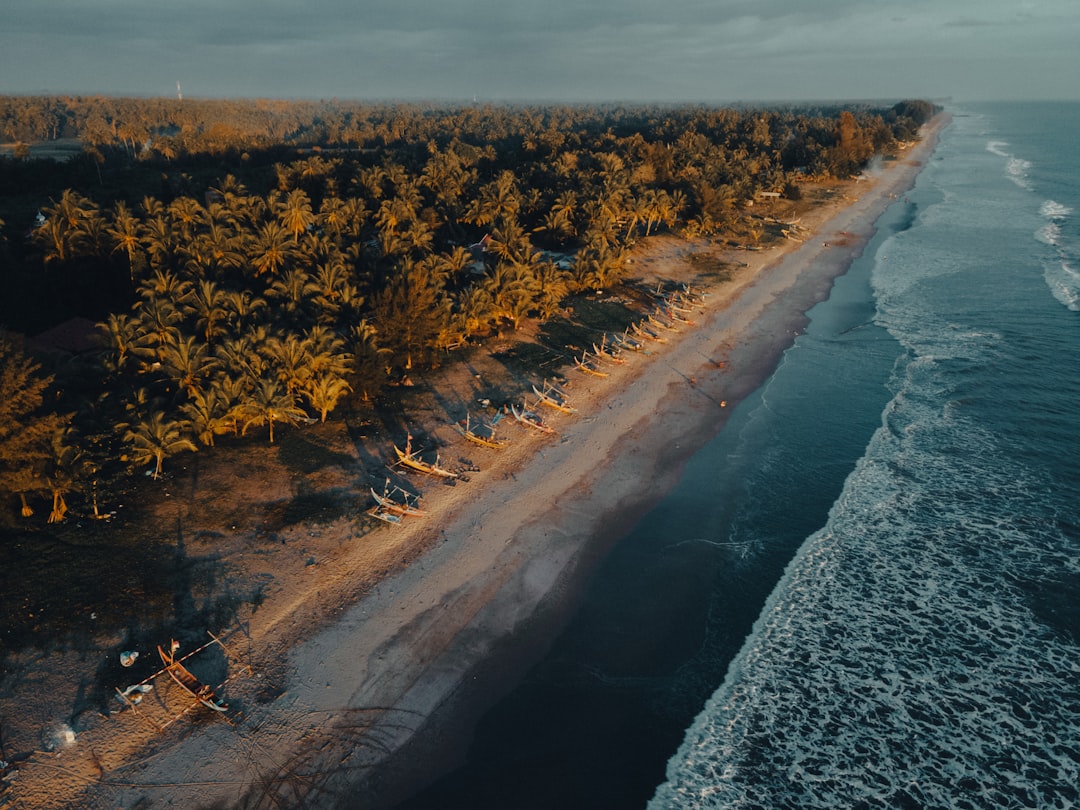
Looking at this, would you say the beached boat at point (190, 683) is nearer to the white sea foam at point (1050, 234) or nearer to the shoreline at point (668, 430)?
the shoreline at point (668, 430)

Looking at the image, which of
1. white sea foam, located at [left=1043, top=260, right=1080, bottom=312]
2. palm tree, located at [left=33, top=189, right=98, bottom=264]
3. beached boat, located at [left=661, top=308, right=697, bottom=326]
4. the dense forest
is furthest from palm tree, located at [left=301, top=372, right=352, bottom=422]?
white sea foam, located at [left=1043, top=260, right=1080, bottom=312]

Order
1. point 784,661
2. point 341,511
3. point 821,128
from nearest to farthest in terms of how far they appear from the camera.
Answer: point 784,661 < point 341,511 < point 821,128

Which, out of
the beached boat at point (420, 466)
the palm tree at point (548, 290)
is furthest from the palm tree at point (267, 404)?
the palm tree at point (548, 290)

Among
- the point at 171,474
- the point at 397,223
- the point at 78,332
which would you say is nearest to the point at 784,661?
the point at 171,474

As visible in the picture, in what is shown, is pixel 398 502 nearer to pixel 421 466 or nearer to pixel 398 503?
pixel 398 503

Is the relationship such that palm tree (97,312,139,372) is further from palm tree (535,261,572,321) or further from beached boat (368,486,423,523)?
palm tree (535,261,572,321)

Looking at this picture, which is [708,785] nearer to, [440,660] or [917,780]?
[917,780]
